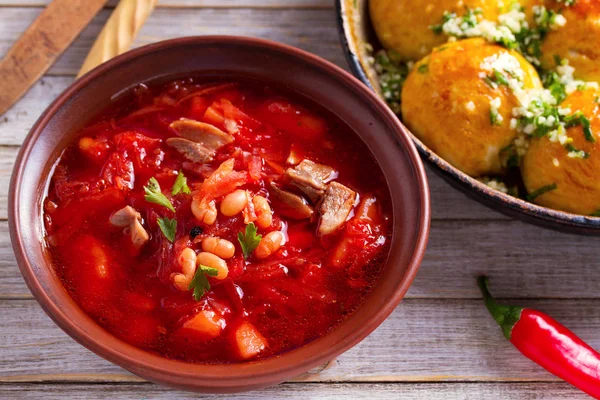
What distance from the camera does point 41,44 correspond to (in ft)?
11.5

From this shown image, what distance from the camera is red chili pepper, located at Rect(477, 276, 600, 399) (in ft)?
9.36

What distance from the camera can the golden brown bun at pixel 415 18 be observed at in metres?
3.25

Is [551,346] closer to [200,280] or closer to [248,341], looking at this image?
[248,341]

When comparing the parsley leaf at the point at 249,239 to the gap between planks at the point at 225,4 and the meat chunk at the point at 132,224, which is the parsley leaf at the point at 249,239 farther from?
the gap between planks at the point at 225,4

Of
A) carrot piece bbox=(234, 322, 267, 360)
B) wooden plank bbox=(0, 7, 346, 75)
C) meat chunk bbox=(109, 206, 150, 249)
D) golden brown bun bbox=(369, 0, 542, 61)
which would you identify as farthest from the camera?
wooden plank bbox=(0, 7, 346, 75)

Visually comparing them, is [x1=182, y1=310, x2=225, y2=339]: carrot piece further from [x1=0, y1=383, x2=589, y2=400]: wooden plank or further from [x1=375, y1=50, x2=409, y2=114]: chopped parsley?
[x1=375, y1=50, x2=409, y2=114]: chopped parsley

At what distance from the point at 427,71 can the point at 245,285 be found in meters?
1.34

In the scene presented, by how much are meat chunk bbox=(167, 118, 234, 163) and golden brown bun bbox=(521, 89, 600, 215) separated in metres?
1.36

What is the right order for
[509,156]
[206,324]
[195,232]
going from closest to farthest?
[206,324] < [195,232] < [509,156]

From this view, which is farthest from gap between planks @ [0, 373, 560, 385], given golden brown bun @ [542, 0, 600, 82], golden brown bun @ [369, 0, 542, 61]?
golden brown bun @ [369, 0, 542, 61]

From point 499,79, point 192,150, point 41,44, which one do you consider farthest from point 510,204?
point 41,44

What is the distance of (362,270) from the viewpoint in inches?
103

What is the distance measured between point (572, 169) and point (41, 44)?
2687 millimetres

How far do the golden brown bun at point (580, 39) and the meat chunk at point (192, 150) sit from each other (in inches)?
68.7
